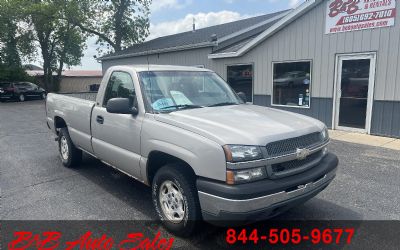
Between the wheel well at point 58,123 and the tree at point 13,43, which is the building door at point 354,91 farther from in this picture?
the tree at point 13,43

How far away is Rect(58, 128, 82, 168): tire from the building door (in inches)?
306

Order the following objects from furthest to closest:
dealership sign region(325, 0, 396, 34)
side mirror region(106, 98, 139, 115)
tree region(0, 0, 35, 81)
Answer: tree region(0, 0, 35, 81)
dealership sign region(325, 0, 396, 34)
side mirror region(106, 98, 139, 115)

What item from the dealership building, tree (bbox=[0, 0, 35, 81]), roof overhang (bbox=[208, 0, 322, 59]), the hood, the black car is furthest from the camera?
tree (bbox=[0, 0, 35, 81])

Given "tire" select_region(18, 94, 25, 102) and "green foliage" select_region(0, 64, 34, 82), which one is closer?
"tire" select_region(18, 94, 25, 102)

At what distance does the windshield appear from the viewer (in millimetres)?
3975

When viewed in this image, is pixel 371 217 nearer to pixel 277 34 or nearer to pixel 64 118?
pixel 64 118

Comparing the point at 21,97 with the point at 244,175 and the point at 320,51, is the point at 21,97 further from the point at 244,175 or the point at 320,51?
the point at 244,175

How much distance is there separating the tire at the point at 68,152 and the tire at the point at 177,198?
2.88 metres

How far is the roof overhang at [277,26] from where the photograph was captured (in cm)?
1021

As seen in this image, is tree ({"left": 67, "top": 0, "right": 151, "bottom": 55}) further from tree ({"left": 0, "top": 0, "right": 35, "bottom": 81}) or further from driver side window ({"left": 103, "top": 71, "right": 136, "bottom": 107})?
driver side window ({"left": 103, "top": 71, "right": 136, "bottom": 107})

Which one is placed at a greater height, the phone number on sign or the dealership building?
the dealership building

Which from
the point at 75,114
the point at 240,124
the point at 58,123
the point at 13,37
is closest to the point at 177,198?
the point at 240,124

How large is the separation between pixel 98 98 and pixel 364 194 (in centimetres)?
425

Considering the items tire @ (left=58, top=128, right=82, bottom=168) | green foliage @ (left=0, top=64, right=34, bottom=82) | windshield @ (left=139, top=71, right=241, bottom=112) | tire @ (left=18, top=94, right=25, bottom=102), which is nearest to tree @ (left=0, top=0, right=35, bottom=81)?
green foliage @ (left=0, top=64, right=34, bottom=82)
